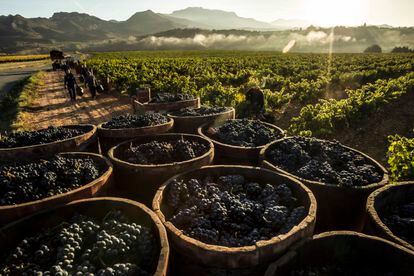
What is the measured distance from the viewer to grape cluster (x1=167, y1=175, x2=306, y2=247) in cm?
320

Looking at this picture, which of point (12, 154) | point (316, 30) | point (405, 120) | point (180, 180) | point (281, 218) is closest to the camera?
point (281, 218)

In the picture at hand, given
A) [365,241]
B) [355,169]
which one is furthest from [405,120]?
[365,241]

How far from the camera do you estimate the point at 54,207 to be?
3402mm

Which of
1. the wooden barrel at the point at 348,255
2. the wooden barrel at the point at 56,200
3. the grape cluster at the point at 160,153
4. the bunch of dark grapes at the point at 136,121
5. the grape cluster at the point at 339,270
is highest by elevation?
the bunch of dark grapes at the point at 136,121

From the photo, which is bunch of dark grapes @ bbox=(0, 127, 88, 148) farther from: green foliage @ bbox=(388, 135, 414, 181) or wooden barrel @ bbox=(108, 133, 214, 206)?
→ green foliage @ bbox=(388, 135, 414, 181)

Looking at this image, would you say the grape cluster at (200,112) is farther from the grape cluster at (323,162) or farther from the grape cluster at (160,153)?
the grape cluster at (323,162)

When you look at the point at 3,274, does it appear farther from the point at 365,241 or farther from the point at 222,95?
the point at 222,95

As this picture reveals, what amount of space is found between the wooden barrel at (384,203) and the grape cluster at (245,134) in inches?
86.0

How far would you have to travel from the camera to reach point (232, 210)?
3465 mm

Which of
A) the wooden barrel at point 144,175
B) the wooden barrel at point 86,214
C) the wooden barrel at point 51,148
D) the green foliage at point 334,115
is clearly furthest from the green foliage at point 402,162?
the wooden barrel at point 51,148

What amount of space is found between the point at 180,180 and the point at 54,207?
1.56 metres

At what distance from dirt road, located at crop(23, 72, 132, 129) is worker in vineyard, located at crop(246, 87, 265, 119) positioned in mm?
6549

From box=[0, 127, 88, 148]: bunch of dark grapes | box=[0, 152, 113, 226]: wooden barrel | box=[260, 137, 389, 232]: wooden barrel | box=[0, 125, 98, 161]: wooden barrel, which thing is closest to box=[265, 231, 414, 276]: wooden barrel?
box=[260, 137, 389, 232]: wooden barrel

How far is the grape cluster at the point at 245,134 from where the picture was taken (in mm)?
5398
